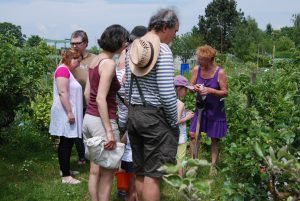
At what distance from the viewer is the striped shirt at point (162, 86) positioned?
122 inches

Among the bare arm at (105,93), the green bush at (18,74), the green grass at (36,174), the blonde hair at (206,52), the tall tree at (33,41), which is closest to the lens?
the bare arm at (105,93)

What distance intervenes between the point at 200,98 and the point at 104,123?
1918 mm

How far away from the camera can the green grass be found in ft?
15.6

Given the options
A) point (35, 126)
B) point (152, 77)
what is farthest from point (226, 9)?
point (152, 77)

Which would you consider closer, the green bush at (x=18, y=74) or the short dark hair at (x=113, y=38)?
the short dark hair at (x=113, y=38)

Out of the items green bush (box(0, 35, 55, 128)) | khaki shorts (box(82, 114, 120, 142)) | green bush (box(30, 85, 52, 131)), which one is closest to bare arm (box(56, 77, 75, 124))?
green bush (box(0, 35, 55, 128))

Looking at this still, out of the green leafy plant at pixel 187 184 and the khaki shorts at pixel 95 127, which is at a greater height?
the green leafy plant at pixel 187 184

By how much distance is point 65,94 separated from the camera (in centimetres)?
491

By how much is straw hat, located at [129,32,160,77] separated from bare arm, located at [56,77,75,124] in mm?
1805

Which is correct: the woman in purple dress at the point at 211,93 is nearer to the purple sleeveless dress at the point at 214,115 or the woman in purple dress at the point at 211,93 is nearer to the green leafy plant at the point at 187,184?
the purple sleeveless dress at the point at 214,115

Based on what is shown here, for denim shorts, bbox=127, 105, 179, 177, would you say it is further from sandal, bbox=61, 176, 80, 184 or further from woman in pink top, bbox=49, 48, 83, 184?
Result: sandal, bbox=61, 176, 80, 184

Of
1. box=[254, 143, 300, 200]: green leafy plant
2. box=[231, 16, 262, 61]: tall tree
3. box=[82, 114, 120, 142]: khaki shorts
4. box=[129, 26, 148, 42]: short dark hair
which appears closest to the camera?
box=[254, 143, 300, 200]: green leafy plant

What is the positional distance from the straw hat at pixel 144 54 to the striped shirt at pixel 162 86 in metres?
0.04

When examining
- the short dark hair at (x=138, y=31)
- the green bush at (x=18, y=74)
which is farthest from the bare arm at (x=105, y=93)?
the green bush at (x=18, y=74)
